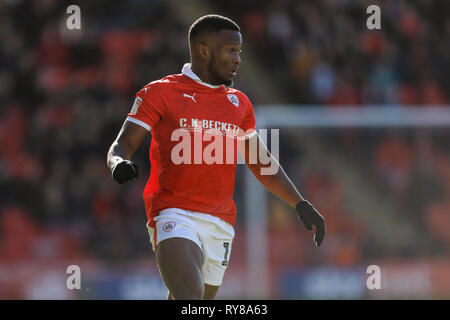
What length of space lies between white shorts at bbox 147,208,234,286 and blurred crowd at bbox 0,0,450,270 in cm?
640

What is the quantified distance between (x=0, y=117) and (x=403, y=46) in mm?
7177

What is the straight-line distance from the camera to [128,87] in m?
13.0

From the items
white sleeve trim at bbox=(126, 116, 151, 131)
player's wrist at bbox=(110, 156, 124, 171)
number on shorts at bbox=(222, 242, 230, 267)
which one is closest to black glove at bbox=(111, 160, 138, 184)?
player's wrist at bbox=(110, 156, 124, 171)

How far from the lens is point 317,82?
43.1ft

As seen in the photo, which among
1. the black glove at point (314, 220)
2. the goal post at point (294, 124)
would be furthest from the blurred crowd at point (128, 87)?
the black glove at point (314, 220)

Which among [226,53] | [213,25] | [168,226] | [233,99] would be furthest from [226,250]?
[213,25]

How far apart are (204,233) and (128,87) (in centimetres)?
887

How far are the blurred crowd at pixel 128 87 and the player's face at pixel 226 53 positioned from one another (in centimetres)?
651

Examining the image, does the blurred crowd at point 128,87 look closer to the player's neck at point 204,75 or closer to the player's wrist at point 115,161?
the player's neck at point 204,75

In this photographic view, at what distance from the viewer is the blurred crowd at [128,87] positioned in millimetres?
11141

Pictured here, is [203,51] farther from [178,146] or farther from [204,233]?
[204,233]
